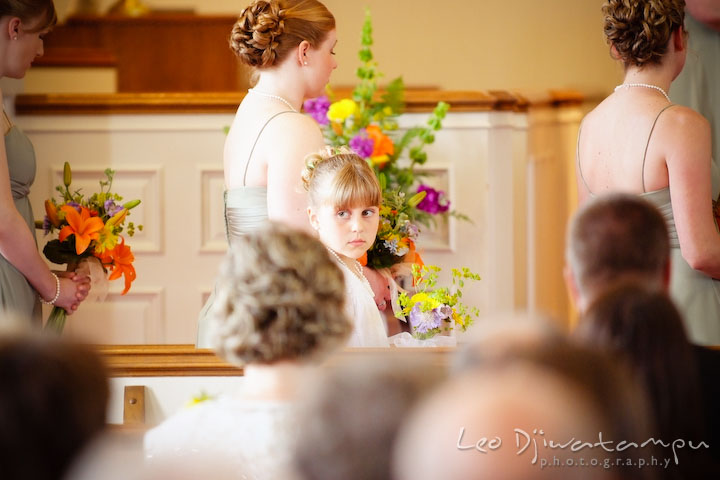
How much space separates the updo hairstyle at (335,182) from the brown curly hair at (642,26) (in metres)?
0.79

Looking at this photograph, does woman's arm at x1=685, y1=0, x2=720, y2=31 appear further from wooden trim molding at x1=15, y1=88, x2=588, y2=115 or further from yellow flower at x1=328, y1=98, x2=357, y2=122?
yellow flower at x1=328, y1=98, x2=357, y2=122

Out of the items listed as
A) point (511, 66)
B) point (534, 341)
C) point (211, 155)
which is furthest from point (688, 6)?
point (511, 66)

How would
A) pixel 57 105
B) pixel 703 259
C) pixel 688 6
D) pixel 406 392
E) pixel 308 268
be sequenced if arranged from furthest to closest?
pixel 57 105 < pixel 688 6 < pixel 703 259 < pixel 308 268 < pixel 406 392

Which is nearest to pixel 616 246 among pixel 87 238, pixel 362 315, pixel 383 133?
pixel 362 315

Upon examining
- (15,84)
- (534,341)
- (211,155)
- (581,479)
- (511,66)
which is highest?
(511,66)

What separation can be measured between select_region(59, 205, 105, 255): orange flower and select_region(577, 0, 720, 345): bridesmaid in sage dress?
1.41 m

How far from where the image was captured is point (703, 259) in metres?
2.58

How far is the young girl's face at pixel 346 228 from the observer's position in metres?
2.76

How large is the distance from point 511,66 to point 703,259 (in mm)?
5267

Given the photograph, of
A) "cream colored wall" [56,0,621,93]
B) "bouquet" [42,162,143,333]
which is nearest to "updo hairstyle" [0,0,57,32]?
"bouquet" [42,162,143,333]

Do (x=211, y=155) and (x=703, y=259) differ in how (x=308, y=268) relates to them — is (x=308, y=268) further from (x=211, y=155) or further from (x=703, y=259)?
(x=211, y=155)

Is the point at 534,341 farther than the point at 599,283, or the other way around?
the point at 599,283

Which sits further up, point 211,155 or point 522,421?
point 211,155

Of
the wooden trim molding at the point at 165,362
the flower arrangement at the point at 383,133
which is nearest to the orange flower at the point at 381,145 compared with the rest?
the flower arrangement at the point at 383,133
